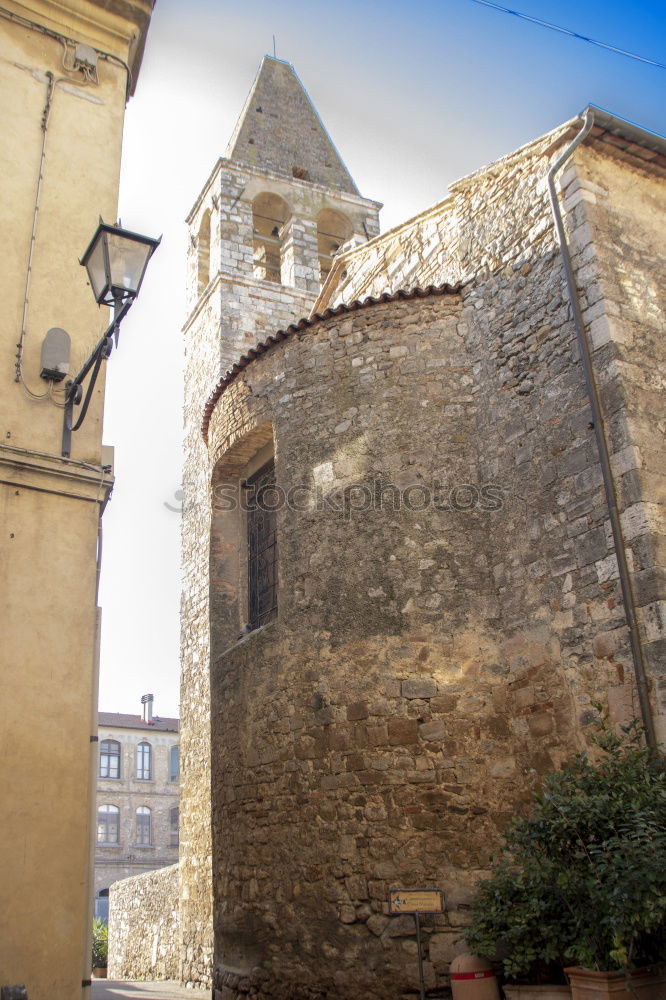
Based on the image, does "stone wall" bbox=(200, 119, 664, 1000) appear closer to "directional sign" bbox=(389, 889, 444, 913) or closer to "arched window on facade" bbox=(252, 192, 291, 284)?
"directional sign" bbox=(389, 889, 444, 913)

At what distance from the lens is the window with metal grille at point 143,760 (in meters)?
39.1

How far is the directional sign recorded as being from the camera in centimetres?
622

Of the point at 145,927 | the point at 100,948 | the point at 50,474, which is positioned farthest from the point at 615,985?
the point at 100,948

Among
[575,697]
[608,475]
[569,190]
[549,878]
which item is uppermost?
[569,190]

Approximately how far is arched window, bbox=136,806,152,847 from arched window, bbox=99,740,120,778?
6.16 ft

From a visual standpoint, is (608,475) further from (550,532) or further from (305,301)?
(305,301)

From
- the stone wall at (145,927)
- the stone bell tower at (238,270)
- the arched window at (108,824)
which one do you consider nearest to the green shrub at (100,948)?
the stone wall at (145,927)

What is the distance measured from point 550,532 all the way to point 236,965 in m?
4.68

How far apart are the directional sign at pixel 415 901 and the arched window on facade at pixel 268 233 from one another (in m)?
Answer: 13.8

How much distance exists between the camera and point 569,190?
7.46m

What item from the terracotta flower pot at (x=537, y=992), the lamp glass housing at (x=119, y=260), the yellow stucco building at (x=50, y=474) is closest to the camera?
the yellow stucco building at (x=50, y=474)

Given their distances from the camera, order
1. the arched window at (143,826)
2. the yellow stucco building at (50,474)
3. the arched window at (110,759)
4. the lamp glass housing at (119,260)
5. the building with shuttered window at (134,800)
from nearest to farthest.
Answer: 1. the yellow stucco building at (50,474)
2. the lamp glass housing at (119,260)
3. the building with shuttered window at (134,800)
4. the arched window at (143,826)
5. the arched window at (110,759)

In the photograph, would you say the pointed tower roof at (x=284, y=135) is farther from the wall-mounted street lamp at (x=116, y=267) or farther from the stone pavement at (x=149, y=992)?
the stone pavement at (x=149, y=992)

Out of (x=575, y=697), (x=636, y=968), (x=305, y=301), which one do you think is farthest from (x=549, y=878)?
(x=305, y=301)
